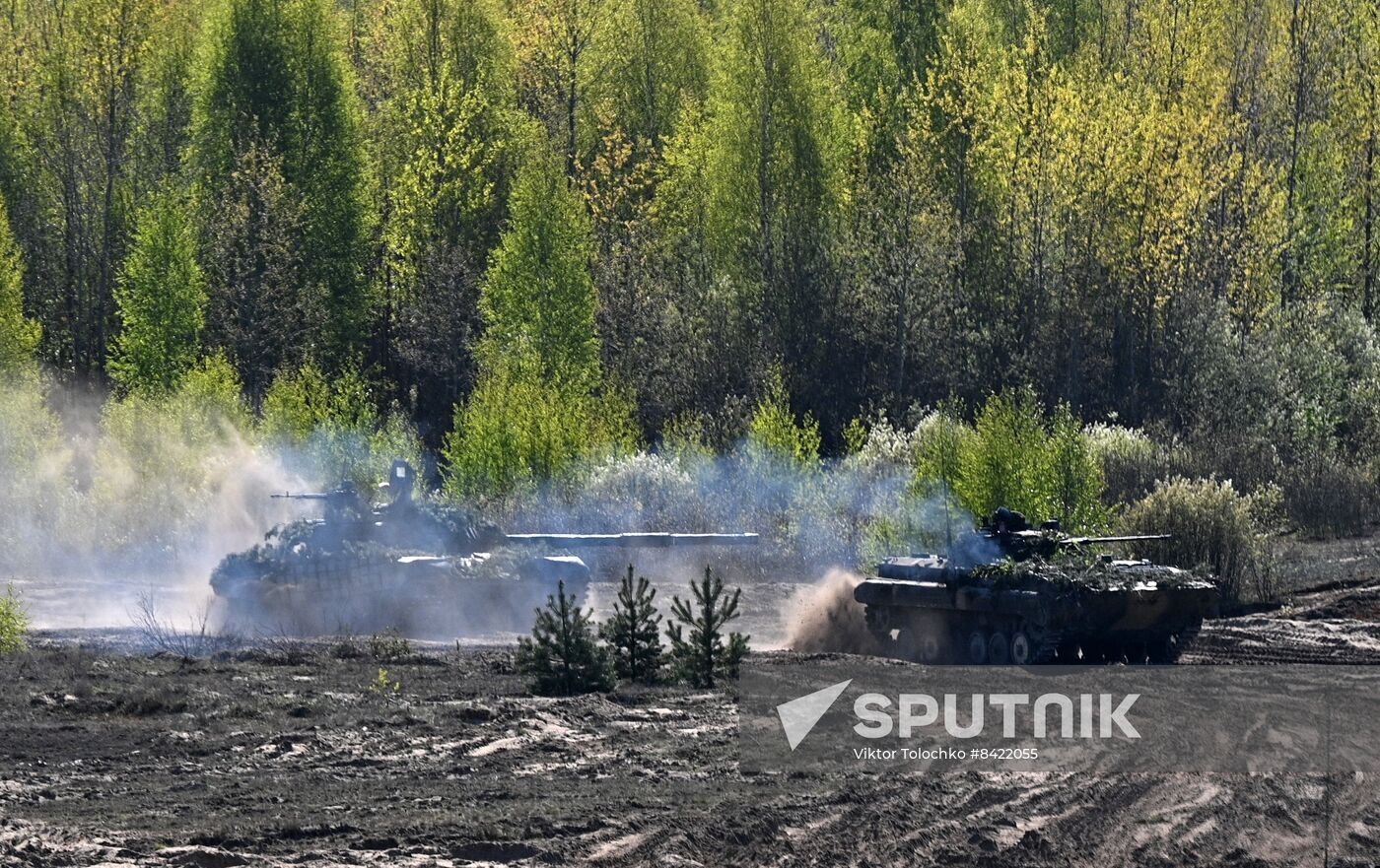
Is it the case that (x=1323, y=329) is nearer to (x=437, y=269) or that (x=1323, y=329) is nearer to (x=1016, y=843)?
→ (x=437, y=269)

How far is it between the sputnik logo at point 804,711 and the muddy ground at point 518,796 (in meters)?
0.61

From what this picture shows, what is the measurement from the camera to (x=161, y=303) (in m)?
46.2

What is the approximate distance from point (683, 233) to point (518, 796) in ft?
122

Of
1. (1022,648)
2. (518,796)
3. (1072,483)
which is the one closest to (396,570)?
(1022,648)

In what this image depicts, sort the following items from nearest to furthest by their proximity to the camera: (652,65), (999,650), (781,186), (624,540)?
(999,650) < (624,540) < (781,186) < (652,65)

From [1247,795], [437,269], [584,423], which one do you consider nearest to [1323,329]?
[584,423]

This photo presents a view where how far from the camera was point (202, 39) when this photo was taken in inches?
2012

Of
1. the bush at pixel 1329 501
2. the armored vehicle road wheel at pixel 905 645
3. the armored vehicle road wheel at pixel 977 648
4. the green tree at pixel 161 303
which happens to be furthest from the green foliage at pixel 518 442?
the armored vehicle road wheel at pixel 977 648

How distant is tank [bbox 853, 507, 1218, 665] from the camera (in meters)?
21.8

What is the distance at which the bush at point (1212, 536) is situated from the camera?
96.8ft

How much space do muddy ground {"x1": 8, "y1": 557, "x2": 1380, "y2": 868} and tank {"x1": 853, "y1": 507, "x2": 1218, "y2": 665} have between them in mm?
4517

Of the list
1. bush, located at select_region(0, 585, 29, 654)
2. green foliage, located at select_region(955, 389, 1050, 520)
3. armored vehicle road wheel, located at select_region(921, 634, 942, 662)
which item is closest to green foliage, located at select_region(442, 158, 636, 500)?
green foliage, located at select_region(955, 389, 1050, 520)

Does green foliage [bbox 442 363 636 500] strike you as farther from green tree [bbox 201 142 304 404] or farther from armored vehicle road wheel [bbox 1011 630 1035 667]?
armored vehicle road wheel [bbox 1011 630 1035 667]

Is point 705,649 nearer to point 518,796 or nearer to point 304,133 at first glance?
point 518,796
